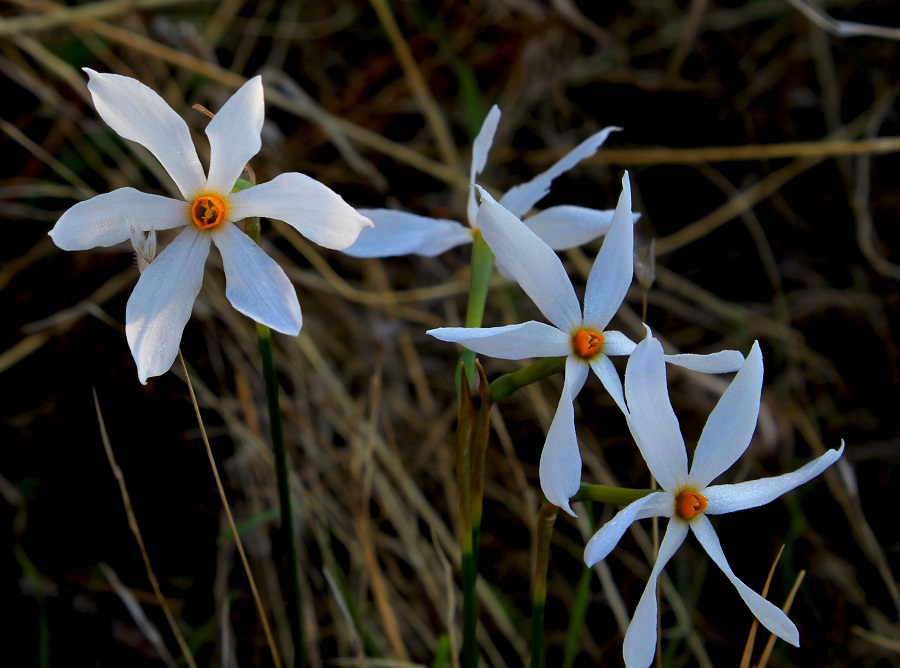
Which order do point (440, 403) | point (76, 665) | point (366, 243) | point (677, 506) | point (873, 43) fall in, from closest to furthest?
point (677, 506), point (366, 243), point (76, 665), point (440, 403), point (873, 43)

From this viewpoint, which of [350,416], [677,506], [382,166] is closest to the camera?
[677,506]

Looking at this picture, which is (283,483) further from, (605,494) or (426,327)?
(426,327)

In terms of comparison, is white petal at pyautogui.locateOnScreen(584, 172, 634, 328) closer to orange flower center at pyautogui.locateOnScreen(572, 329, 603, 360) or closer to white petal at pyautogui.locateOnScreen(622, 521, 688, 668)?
orange flower center at pyautogui.locateOnScreen(572, 329, 603, 360)

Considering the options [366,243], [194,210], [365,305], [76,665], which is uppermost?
[194,210]

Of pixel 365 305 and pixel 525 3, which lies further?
pixel 525 3

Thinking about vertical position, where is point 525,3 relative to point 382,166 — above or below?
above

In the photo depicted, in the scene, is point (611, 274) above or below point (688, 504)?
above

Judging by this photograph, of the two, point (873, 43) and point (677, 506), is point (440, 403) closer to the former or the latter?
Answer: point (677, 506)

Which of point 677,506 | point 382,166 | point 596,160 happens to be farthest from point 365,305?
point 677,506

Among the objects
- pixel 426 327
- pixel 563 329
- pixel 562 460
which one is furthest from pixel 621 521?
pixel 426 327
